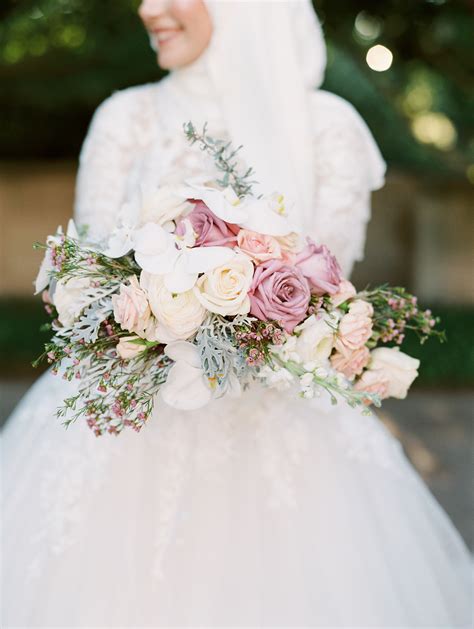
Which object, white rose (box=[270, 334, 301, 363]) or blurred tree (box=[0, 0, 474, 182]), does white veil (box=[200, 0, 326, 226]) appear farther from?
blurred tree (box=[0, 0, 474, 182])

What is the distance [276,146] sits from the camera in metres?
2.28

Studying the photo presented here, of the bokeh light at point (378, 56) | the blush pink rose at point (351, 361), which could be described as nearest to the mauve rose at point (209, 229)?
the blush pink rose at point (351, 361)

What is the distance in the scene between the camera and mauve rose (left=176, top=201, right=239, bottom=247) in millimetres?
1692

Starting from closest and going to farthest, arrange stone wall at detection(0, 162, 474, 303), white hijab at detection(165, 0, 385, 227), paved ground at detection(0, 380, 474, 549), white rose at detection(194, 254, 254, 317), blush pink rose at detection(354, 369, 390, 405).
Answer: white rose at detection(194, 254, 254, 317), blush pink rose at detection(354, 369, 390, 405), white hijab at detection(165, 0, 385, 227), paved ground at detection(0, 380, 474, 549), stone wall at detection(0, 162, 474, 303)

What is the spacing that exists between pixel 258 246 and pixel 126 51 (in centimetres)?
751

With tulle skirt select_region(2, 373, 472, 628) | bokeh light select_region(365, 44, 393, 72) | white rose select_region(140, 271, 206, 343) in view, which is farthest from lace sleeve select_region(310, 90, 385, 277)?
bokeh light select_region(365, 44, 393, 72)

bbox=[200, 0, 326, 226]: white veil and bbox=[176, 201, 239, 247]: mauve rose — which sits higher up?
bbox=[200, 0, 326, 226]: white veil

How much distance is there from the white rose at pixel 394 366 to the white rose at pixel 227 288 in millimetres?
448

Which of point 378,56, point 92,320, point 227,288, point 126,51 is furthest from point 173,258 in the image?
point 378,56

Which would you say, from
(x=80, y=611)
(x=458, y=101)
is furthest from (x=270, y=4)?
(x=458, y=101)

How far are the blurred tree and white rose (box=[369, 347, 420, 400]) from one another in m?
6.27

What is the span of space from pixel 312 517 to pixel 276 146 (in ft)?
3.97

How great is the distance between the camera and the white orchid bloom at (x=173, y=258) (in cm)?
160

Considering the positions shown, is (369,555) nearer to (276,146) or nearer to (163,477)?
(163,477)
